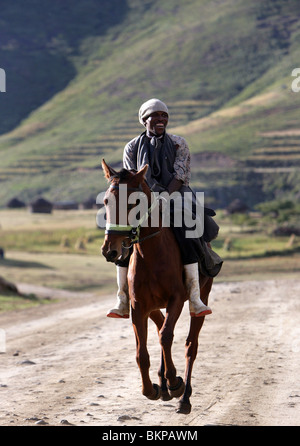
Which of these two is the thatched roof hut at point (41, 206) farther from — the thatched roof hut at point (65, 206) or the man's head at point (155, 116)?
the man's head at point (155, 116)

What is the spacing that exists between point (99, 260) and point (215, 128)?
97.7 m

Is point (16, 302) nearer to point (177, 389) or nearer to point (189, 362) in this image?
point (189, 362)

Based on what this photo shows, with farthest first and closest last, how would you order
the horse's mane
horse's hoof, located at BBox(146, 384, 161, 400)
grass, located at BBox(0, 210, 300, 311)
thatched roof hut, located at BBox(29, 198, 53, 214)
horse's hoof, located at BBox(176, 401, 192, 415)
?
thatched roof hut, located at BBox(29, 198, 53, 214)
grass, located at BBox(0, 210, 300, 311)
horse's hoof, located at BBox(176, 401, 192, 415)
horse's hoof, located at BBox(146, 384, 161, 400)
the horse's mane

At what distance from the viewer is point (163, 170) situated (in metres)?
9.53

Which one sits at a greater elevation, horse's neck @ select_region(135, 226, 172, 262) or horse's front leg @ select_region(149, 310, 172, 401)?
horse's neck @ select_region(135, 226, 172, 262)

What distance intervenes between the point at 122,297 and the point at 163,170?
159cm

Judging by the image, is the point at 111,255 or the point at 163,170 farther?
the point at 163,170

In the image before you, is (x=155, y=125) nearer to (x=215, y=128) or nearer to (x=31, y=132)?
(x=215, y=128)

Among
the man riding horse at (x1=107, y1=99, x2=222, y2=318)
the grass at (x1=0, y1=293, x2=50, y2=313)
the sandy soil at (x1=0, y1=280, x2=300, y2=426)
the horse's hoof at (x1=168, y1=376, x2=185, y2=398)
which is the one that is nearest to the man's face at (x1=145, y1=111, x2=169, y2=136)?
the man riding horse at (x1=107, y1=99, x2=222, y2=318)

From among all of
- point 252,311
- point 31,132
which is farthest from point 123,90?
point 252,311

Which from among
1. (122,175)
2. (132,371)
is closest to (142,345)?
(122,175)

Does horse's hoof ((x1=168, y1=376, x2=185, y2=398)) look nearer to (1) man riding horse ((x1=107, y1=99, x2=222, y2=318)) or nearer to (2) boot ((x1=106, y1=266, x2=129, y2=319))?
(1) man riding horse ((x1=107, y1=99, x2=222, y2=318))

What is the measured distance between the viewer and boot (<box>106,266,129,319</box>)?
9117 mm

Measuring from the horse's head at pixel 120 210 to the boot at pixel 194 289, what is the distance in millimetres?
1223
